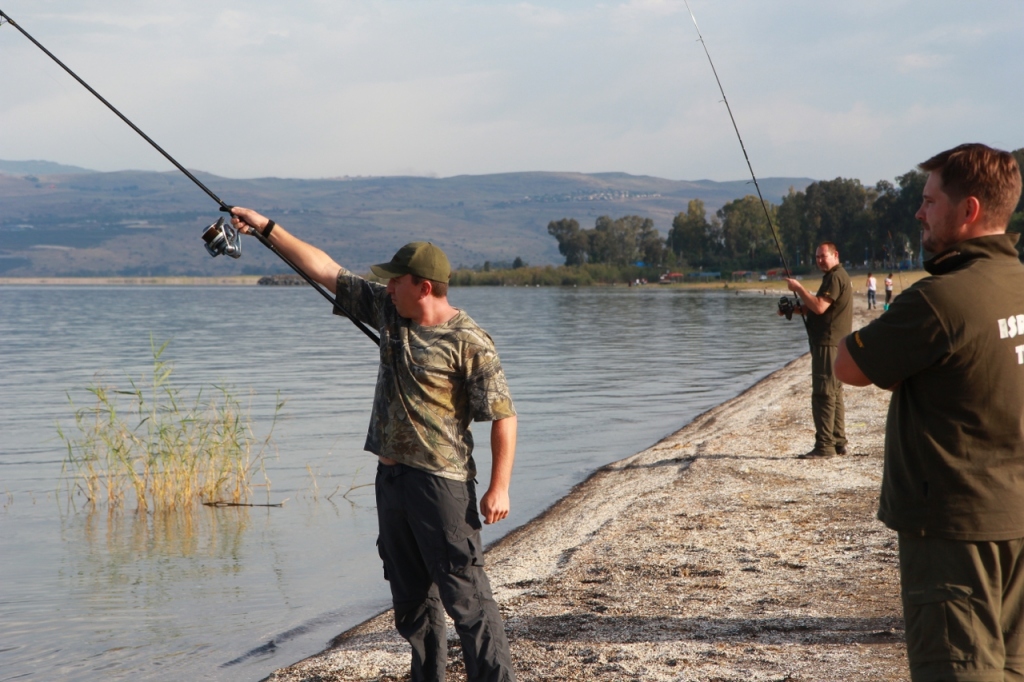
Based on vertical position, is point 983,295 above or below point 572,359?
above

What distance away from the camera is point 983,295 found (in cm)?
302

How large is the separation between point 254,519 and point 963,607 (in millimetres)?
8515

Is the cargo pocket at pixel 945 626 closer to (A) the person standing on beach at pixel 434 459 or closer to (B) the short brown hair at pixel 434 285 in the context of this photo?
(A) the person standing on beach at pixel 434 459

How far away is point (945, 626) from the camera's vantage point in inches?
118

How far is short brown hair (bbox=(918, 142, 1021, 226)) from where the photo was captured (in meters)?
3.07

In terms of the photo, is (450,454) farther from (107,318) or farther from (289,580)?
(107,318)

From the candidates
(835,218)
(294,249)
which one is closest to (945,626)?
(294,249)

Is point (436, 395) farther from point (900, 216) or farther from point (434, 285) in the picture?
point (900, 216)

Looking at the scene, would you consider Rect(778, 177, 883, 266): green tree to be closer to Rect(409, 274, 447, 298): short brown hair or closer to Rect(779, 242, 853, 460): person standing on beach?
Rect(779, 242, 853, 460): person standing on beach

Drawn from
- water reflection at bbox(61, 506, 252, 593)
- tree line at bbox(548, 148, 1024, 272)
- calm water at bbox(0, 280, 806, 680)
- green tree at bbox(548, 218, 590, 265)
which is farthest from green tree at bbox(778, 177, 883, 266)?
water reflection at bbox(61, 506, 252, 593)

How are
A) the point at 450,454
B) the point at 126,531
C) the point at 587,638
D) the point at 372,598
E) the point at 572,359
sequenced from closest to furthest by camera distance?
the point at 450,454, the point at 587,638, the point at 372,598, the point at 126,531, the point at 572,359

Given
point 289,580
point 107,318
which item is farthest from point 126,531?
point 107,318

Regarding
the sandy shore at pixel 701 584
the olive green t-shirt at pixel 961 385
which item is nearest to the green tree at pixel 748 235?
the sandy shore at pixel 701 584

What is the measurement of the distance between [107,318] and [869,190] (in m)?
95.0
